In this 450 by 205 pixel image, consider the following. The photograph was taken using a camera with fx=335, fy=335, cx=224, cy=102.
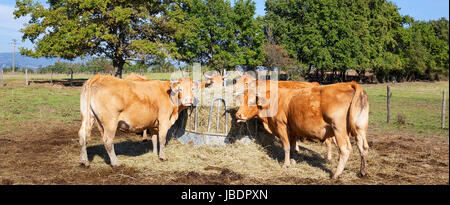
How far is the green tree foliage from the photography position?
120ft

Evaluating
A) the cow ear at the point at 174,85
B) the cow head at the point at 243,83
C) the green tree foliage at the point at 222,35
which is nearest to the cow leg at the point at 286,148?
the cow head at the point at 243,83

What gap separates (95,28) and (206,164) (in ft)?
73.5

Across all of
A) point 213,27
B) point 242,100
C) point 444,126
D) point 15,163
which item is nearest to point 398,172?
point 242,100

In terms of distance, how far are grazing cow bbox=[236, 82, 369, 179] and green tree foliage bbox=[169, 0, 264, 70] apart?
1144 inches

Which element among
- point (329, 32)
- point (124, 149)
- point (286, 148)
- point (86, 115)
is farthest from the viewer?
point (329, 32)

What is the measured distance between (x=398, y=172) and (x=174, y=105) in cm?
514

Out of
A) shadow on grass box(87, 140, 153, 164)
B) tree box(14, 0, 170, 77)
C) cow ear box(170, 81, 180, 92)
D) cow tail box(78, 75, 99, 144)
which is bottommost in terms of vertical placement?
shadow on grass box(87, 140, 153, 164)

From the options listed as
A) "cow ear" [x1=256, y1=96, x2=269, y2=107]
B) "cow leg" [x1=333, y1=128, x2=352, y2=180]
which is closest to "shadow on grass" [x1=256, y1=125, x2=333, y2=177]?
"cow ear" [x1=256, y1=96, x2=269, y2=107]

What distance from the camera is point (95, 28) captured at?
26.3 meters

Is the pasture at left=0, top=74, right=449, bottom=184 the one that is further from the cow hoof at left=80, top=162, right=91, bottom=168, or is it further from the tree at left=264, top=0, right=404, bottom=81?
the tree at left=264, top=0, right=404, bottom=81

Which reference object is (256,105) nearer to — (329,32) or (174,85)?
(174,85)

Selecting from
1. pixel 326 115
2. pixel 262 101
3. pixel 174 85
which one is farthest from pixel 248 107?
pixel 326 115

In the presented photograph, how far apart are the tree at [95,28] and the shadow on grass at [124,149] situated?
18.9 meters

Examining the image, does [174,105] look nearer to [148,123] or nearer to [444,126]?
[148,123]
